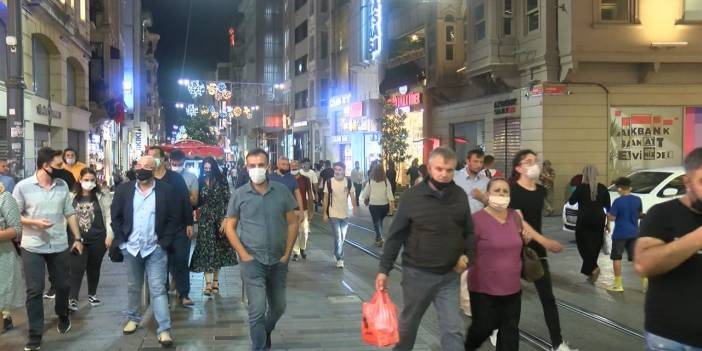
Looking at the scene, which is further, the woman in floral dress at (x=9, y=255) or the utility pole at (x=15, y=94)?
the utility pole at (x=15, y=94)

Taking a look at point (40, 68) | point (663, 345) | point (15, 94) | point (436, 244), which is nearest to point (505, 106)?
point (15, 94)

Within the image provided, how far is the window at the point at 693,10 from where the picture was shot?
19453mm

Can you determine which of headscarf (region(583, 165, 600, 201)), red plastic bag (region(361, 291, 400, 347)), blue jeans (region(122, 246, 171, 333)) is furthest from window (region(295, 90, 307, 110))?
red plastic bag (region(361, 291, 400, 347))

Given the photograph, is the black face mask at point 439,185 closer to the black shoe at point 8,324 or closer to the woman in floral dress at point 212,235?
the woman in floral dress at point 212,235

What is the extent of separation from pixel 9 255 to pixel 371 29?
29.1 meters

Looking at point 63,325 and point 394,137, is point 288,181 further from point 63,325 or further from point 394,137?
point 394,137

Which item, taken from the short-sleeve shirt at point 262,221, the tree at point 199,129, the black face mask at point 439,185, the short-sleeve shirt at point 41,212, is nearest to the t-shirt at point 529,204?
the black face mask at point 439,185

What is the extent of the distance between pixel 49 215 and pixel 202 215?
7.88ft

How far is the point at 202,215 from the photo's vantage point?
9.10 meters

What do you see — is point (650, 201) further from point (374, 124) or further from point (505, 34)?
point (374, 124)

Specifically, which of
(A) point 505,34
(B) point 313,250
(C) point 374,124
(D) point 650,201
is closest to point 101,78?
(C) point 374,124

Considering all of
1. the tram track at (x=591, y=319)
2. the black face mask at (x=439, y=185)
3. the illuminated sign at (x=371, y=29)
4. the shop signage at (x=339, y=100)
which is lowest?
the tram track at (x=591, y=319)

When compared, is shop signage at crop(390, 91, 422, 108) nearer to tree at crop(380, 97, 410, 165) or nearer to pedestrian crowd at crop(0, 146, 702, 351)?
tree at crop(380, 97, 410, 165)

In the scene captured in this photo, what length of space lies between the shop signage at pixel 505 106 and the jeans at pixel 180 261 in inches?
601
